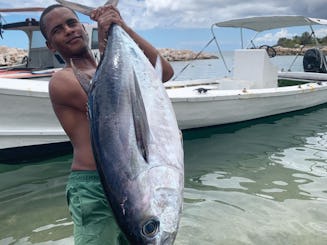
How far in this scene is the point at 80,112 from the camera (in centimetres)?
224

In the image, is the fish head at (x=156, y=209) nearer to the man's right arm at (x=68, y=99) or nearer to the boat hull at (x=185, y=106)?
the man's right arm at (x=68, y=99)

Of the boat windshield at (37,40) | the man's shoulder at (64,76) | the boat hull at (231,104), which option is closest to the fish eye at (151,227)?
the man's shoulder at (64,76)

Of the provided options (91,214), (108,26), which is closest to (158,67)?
(108,26)

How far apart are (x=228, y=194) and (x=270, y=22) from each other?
7971 millimetres

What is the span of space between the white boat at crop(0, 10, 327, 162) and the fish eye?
5635 mm

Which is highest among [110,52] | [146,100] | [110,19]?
[110,19]

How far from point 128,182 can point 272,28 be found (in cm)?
1258

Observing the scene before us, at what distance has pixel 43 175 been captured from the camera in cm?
656

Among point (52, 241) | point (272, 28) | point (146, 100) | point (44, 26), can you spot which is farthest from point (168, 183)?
point (272, 28)

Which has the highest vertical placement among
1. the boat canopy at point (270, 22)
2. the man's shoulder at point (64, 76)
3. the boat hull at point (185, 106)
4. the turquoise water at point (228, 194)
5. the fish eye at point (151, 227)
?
the man's shoulder at point (64, 76)

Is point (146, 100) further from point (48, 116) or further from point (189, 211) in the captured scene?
point (48, 116)

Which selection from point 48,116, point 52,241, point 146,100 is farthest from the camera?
point 48,116

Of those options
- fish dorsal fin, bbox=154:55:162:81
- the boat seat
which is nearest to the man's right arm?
fish dorsal fin, bbox=154:55:162:81

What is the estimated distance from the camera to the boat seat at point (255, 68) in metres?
10.8
